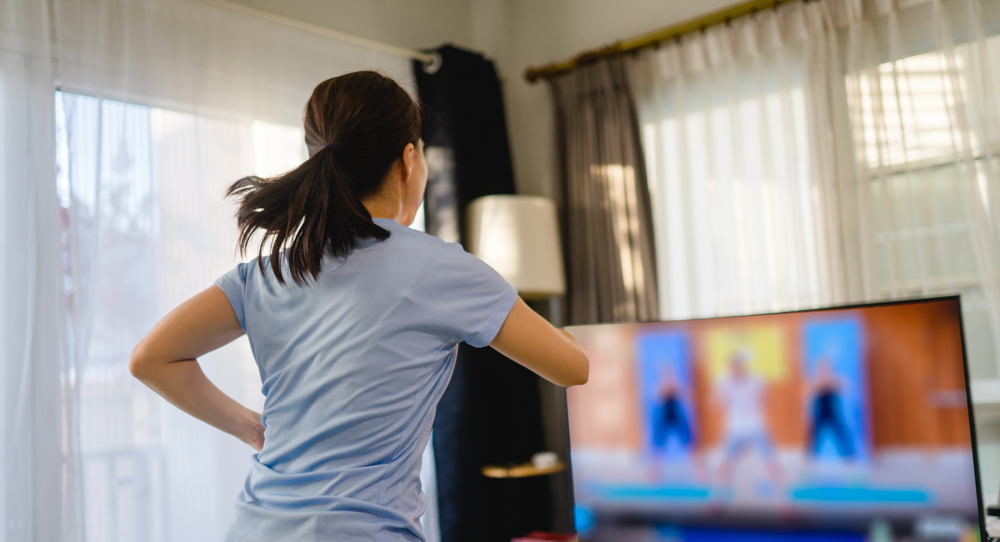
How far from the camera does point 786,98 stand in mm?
2379

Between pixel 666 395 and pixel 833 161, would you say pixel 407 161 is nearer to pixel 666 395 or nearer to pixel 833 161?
pixel 666 395

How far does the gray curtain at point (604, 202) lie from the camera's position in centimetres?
265

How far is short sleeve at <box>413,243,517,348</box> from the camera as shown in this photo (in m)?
0.83

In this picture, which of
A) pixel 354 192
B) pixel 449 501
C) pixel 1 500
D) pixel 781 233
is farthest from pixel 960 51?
pixel 1 500

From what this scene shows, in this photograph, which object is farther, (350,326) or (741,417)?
(741,417)

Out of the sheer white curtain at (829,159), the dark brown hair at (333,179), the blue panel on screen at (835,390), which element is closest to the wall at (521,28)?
the sheer white curtain at (829,159)

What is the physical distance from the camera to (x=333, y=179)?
0.85m

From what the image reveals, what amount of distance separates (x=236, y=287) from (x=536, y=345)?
0.39 meters

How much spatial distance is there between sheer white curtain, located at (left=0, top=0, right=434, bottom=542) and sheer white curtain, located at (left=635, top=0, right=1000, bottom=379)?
151 centimetres

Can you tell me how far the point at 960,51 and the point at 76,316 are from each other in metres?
2.56

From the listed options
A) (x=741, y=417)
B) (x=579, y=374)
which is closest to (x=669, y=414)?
(x=741, y=417)

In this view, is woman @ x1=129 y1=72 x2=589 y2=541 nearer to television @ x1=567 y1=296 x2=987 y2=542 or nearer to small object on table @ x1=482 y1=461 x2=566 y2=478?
television @ x1=567 y1=296 x2=987 y2=542

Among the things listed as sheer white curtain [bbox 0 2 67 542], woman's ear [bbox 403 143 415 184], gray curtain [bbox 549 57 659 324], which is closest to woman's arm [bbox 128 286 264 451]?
woman's ear [bbox 403 143 415 184]

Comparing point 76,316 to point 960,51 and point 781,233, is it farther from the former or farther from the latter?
point 960,51
